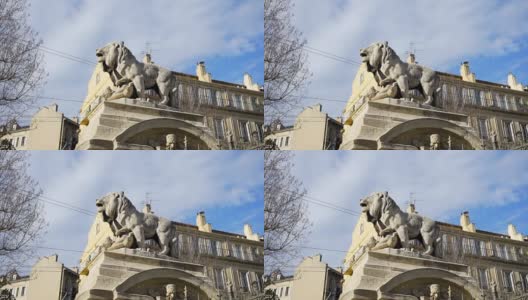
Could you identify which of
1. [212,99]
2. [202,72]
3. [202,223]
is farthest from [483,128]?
[202,223]

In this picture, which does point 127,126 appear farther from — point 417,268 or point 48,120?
point 417,268

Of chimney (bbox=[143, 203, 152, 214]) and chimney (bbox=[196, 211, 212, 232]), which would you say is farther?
chimney (bbox=[196, 211, 212, 232])

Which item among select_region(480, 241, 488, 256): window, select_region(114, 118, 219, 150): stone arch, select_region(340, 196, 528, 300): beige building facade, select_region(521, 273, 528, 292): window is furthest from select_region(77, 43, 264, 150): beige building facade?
select_region(521, 273, 528, 292): window

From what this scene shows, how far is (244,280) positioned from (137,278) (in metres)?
1.90

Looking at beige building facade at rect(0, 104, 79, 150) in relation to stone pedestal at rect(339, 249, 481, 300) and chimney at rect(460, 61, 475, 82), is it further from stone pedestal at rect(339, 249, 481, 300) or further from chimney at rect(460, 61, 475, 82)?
chimney at rect(460, 61, 475, 82)

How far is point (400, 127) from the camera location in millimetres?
24531

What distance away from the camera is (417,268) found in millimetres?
23891

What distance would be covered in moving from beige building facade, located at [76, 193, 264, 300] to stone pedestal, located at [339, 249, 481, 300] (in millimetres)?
1795

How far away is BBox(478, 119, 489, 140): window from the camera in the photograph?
25328 mm

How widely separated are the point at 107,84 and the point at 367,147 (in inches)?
179

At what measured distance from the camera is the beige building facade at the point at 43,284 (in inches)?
933

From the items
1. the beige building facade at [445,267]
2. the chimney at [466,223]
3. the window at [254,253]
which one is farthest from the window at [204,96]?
the chimney at [466,223]

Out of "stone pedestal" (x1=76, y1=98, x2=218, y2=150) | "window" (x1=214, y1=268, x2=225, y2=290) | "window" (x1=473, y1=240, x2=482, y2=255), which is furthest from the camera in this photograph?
"window" (x1=473, y1=240, x2=482, y2=255)

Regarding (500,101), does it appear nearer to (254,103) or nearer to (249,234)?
(254,103)
